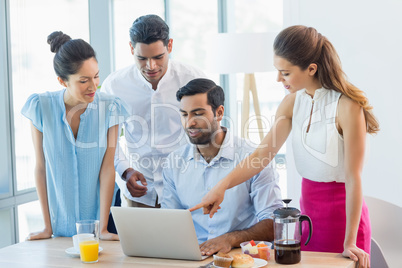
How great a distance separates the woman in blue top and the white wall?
6.51 feet

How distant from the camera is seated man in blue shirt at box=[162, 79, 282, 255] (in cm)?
228

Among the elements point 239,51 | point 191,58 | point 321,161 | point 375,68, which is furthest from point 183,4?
point 321,161

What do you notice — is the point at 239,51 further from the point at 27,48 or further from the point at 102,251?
the point at 102,251

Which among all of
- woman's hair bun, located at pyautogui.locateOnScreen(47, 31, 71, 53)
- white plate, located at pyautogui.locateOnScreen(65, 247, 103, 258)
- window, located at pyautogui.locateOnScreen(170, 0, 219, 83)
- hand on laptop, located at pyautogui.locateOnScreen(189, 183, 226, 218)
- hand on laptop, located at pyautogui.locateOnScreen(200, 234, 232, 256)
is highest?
window, located at pyautogui.locateOnScreen(170, 0, 219, 83)

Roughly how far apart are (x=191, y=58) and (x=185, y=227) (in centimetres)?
381

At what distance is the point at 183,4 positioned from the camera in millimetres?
Answer: 5324

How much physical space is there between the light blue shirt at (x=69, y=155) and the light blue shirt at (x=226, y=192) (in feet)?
1.12

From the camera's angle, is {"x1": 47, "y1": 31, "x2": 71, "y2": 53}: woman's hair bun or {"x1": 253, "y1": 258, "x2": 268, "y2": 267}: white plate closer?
{"x1": 253, "y1": 258, "x2": 268, "y2": 267}: white plate

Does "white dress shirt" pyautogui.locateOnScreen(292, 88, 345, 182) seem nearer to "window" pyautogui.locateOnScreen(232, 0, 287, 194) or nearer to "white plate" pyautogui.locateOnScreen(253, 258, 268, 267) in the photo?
"white plate" pyautogui.locateOnScreen(253, 258, 268, 267)

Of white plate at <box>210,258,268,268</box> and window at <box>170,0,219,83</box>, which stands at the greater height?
window at <box>170,0,219,83</box>

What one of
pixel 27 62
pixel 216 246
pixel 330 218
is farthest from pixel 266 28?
pixel 216 246

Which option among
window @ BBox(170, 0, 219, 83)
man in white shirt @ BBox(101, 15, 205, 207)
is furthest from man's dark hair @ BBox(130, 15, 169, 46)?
window @ BBox(170, 0, 219, 83)

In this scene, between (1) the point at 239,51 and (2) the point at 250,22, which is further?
(2) the point at 250,22

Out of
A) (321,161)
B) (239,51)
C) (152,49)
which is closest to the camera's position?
(321,161)
